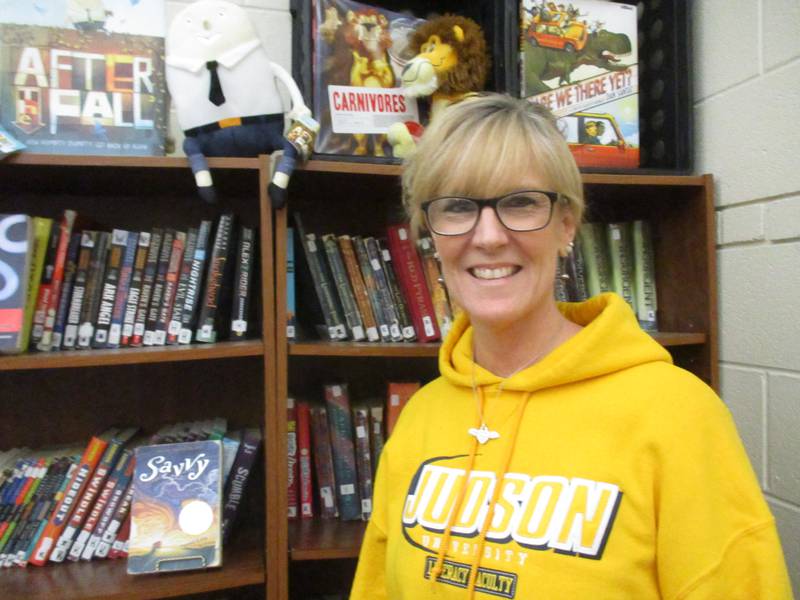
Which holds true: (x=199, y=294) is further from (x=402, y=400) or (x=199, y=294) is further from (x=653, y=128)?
(x=653, y=128)

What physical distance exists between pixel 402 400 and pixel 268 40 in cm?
91

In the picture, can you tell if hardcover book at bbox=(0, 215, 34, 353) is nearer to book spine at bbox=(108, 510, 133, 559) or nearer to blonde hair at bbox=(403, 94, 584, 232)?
book spine at bbox=(108, 510, 133, 559)

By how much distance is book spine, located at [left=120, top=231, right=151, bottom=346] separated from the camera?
1.14 metres

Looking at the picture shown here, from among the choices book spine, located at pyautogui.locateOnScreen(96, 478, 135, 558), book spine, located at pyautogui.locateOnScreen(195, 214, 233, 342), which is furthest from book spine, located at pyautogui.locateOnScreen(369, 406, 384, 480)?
book spine, located at pyautogui.locateOnScreen(96, 478, 135, 558)

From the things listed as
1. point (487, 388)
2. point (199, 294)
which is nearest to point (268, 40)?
point (199, 294)

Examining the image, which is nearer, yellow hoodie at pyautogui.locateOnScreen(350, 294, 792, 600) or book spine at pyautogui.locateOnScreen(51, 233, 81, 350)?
yellow hoodie at pyautogui.locateOnScreen(350, 294, 792, 600)

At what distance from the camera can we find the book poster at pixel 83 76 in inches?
41.2

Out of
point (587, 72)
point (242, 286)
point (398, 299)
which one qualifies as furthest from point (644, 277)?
point (242, 286)

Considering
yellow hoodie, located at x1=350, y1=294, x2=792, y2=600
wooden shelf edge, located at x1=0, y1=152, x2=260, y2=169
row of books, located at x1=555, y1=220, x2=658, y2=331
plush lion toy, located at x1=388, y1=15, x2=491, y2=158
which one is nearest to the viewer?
yellow hoodie, located at x1=350, y1=294, x2=792, y2=600

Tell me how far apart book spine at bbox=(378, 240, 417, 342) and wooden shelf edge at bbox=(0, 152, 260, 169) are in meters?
0.33

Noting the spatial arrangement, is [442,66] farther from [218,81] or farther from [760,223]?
[760,223]

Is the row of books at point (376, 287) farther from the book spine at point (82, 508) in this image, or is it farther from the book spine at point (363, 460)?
the book spine at point (82, 508)

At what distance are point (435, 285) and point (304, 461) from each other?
0.46 meters

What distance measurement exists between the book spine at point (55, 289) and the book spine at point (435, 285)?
684 millimetres
